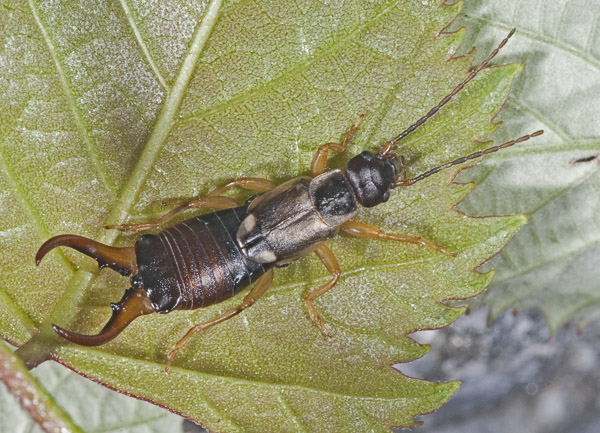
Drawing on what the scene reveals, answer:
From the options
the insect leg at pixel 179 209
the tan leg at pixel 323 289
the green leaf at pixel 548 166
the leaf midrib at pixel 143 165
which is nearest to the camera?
the leaf midrib at pixel 143 165

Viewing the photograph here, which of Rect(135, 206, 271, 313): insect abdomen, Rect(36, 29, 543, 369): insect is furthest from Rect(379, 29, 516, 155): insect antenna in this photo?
Rect(135, 206, 271, 313): insect abdomen

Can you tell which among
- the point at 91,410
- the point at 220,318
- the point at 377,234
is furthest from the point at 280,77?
the point at 91,410

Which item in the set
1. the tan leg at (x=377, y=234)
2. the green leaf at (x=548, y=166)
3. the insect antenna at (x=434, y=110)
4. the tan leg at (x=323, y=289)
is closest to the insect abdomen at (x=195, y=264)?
the tan leg at (x=323, y=289)

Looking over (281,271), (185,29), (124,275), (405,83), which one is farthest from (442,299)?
(185,29)

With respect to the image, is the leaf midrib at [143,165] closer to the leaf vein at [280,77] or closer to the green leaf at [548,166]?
the leaf vein at [280,77]

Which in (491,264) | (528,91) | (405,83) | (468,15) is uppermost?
(468,15)

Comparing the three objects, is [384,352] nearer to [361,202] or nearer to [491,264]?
[361,202]
